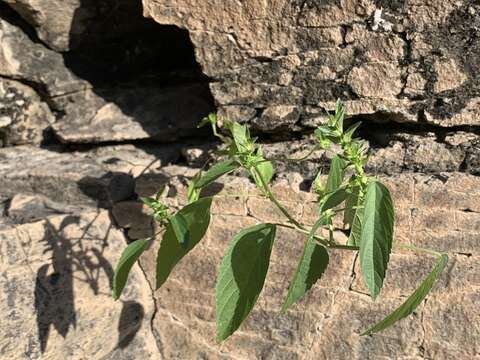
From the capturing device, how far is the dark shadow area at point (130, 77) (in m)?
1.81

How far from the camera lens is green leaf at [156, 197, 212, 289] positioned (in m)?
1.24

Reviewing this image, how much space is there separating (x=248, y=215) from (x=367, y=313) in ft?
1.25

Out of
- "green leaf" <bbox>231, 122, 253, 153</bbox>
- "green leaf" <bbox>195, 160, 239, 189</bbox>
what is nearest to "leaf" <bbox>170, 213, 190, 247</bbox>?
"green leaf" <bbox>195, 160, 239, 189</bbox>

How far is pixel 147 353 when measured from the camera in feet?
5.55

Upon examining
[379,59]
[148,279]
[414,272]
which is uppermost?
[379,59]

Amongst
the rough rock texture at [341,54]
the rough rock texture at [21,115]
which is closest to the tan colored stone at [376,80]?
the rough rock texture at [341,54]

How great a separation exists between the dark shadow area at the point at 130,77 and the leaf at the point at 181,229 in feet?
2.16

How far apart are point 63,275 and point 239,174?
0.52m

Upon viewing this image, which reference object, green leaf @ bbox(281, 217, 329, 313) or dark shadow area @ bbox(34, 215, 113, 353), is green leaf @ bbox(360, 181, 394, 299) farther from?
dark shadow area @ bbox(34, 215, 113, 353)

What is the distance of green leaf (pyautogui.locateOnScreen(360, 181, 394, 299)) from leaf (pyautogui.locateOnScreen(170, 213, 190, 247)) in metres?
0.33

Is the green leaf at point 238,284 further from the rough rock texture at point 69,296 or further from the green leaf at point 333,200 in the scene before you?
the rough rock texture at point 69,296

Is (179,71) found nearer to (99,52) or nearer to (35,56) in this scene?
(99,52)

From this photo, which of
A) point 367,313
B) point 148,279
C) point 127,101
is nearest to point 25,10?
point 127,101

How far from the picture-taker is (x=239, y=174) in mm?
1588
